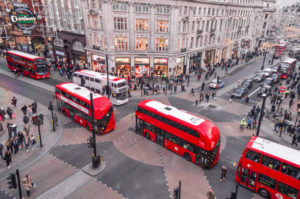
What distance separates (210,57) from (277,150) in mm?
42850

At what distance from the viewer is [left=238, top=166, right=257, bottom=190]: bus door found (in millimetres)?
14570

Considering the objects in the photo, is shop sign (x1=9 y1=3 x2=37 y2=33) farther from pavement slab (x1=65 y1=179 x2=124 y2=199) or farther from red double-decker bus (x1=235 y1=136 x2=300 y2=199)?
red double-decker bus (x1=235 y1=136 x2=300 y2=199)

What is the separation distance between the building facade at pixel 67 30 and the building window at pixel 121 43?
799 centimetres

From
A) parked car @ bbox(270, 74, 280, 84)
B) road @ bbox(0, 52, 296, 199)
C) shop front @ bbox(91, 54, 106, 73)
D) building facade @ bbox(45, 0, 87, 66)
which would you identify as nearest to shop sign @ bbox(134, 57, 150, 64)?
shop front @ bbox(91, 54, 106, 73)

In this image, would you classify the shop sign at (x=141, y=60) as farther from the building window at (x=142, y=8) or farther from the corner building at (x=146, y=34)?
the building window at (x=142, y=8)

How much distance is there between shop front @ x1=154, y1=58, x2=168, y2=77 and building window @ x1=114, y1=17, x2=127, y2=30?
8.66 metres

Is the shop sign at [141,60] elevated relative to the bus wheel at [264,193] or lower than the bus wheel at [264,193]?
elevated

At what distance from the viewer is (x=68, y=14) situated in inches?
1668

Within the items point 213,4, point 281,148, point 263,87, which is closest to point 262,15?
point 213,4

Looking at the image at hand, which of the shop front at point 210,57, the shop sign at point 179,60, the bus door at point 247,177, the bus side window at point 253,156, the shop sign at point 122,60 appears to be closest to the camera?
the bus side window at point 253,156

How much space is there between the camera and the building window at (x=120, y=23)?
36.8 metres

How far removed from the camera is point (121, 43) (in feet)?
127

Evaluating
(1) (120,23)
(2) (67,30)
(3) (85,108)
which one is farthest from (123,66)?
(3) (85,108)

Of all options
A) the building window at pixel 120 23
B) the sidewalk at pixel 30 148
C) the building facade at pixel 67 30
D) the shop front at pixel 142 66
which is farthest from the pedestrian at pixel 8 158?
the building facade at pixel 67 30
